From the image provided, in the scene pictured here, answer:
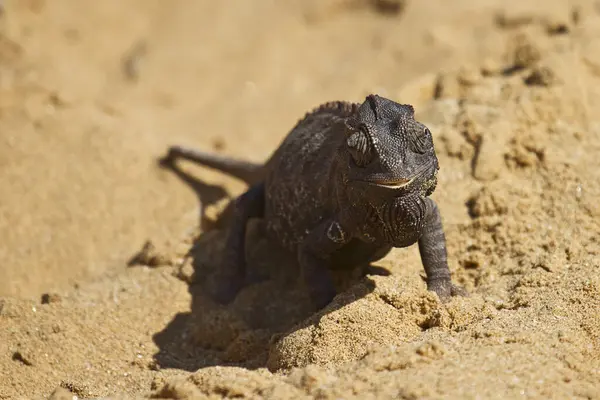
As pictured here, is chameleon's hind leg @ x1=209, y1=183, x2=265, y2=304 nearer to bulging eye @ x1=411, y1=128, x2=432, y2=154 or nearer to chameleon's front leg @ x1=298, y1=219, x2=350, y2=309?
chameleon's front leg @ x1=298, y1=219, x2=350, y2=309

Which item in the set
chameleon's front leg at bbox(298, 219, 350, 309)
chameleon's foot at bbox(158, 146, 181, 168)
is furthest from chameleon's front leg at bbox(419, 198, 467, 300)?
chameleon's foot at bbox(158, 146, 181, 168)

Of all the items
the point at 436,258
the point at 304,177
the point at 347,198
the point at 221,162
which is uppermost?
the point at 221,162

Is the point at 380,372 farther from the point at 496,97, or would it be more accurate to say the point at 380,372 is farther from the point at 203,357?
the point at 496,97

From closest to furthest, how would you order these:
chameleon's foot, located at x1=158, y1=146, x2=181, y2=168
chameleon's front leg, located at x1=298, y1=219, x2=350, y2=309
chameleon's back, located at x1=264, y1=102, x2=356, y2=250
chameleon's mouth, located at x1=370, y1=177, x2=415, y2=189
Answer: chameleon's mouth, located at x1=370, y1=177, x2=415, y2=189
chameleon's front leg, located at x1=298, y1=219, x2=350, y2=309
chameleon's back, located at x1=264, y1=102, x2=356, y2=250
chameleon's foot, located at x1=158, y1=146, x2=181, y2=168

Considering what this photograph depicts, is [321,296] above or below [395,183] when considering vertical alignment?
below

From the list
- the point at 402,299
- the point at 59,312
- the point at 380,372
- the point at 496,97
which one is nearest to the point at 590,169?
the point at 496,97

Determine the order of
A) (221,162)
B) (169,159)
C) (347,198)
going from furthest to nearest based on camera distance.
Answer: (169,159), (221,162), (347,198)

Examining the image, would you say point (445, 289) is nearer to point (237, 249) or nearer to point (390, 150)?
point (390, 150)

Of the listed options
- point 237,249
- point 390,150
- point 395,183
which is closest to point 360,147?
point 390,150
